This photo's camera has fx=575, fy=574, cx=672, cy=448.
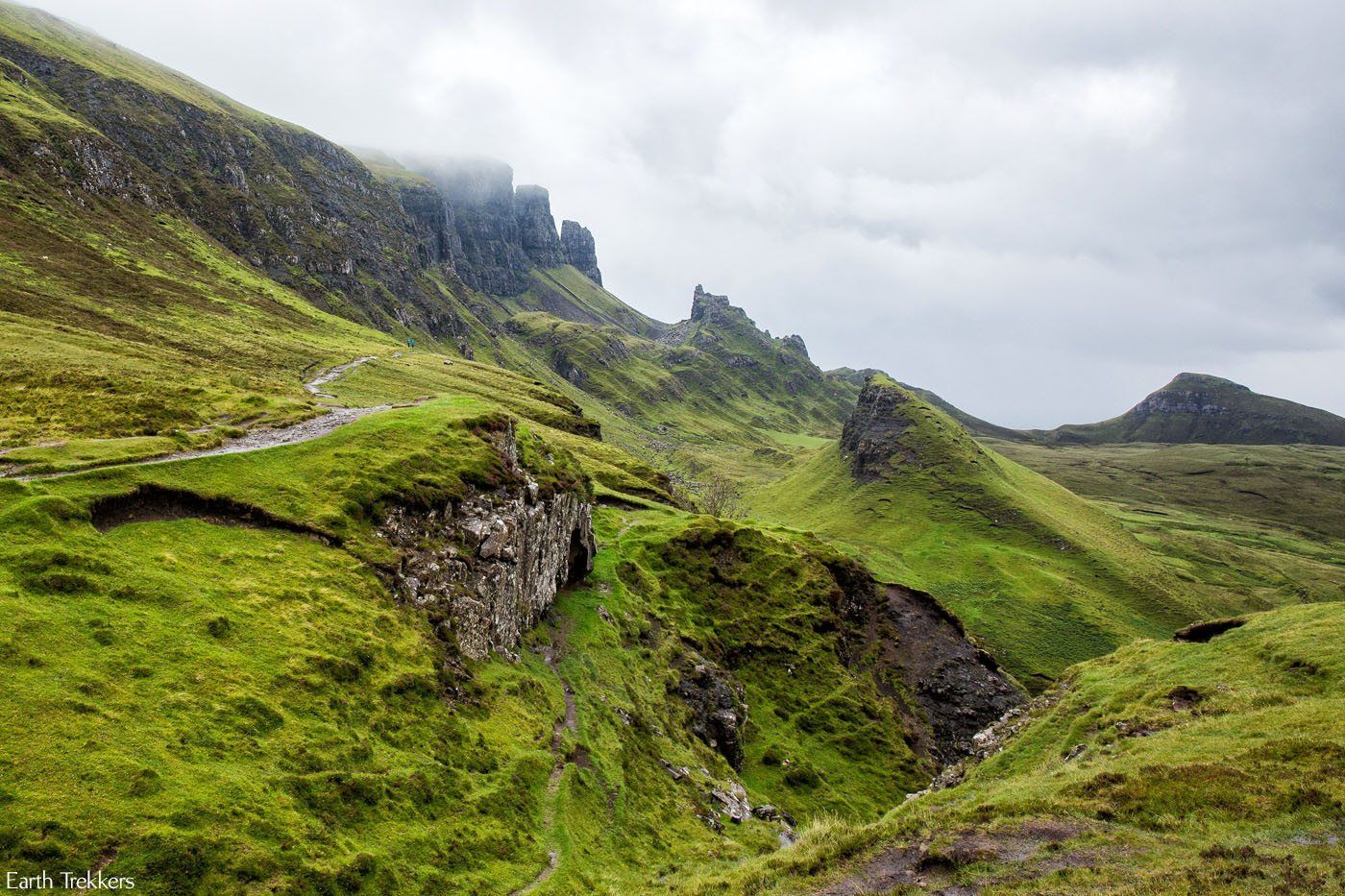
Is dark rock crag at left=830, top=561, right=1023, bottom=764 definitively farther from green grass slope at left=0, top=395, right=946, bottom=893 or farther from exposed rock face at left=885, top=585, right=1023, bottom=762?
green grass slope at left=0, top=395, right=946, bottom=893

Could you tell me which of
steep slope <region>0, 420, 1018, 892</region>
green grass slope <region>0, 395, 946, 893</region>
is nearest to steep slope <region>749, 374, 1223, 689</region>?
steep slope <region>0, 420, 1018, 892</region>

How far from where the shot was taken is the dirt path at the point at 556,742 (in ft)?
78.6

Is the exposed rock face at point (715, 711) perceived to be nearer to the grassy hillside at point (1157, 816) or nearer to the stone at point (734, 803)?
the stone at point (734, 803)

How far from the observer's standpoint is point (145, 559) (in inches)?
887

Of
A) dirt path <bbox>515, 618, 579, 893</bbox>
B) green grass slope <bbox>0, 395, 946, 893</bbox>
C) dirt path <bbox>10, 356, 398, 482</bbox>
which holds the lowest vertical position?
dirt path <bbox>515, 618, 579, 893</bbox>

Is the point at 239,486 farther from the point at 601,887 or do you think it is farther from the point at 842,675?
the point at 842,675

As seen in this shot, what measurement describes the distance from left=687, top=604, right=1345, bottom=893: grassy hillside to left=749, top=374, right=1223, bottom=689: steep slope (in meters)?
91.1

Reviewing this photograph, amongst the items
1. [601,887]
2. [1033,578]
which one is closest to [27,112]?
[601,887]

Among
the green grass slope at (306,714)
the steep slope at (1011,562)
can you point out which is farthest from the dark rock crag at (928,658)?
the steep slope at (1011,562)

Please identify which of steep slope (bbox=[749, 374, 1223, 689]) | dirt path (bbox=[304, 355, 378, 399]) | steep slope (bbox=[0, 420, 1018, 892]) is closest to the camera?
steep slope (bbox=[0, 420, 1018, 892])

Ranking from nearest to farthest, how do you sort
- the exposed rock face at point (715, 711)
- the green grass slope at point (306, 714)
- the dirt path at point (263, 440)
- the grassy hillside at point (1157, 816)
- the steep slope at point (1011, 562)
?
the green grass slope at point (306, 714), the grassy hillside at point (1157, 816), the dirt path at point (263, 440), the exposed rock face at point (715, 711), the steep slope at point (1011, 562)

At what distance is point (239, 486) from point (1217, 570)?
267116 mm

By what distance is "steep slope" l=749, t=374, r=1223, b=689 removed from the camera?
122375 millimetres

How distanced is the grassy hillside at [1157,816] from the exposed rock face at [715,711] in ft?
78.8
